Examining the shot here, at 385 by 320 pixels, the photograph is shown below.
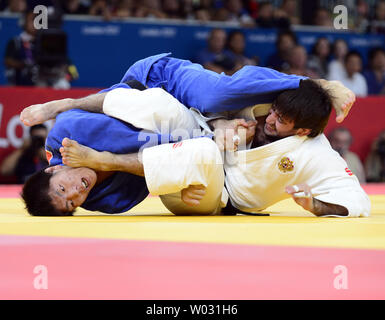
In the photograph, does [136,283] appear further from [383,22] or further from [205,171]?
[383,22]

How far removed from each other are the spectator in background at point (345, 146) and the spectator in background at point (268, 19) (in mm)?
2100

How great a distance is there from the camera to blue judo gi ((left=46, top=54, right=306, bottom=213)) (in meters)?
3.52

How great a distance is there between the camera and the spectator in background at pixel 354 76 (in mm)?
9062

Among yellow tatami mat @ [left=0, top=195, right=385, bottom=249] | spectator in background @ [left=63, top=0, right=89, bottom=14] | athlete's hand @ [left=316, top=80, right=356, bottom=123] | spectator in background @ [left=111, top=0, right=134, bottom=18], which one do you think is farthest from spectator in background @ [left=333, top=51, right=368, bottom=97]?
yellow tatami mat @ [left=0, top=195, right=385, bottom=249]

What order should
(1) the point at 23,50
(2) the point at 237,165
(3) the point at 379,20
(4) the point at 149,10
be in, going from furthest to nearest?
(3) the point at 379,20 → (4) the point at 149,10 → (1) the point at 23,50 → (2) the point at 237,165

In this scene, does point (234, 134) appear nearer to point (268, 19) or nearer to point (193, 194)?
point (193, 194)

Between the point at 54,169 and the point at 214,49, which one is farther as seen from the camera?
the point at 214,49

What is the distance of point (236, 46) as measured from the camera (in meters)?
8.59

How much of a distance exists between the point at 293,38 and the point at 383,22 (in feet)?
7.73

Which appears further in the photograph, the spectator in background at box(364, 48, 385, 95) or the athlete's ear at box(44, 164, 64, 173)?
the spectator in background at box(364, 48, 385, 95)

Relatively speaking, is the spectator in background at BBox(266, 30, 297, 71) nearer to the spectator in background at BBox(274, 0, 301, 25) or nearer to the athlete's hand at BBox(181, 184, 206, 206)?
the spectator in background at BBox(274, 0, 301, 25)

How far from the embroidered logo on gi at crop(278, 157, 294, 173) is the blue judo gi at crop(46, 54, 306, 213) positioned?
0.35 meters

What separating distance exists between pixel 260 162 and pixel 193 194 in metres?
0.39

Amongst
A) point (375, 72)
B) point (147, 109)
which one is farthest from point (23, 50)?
point (375, 72)
